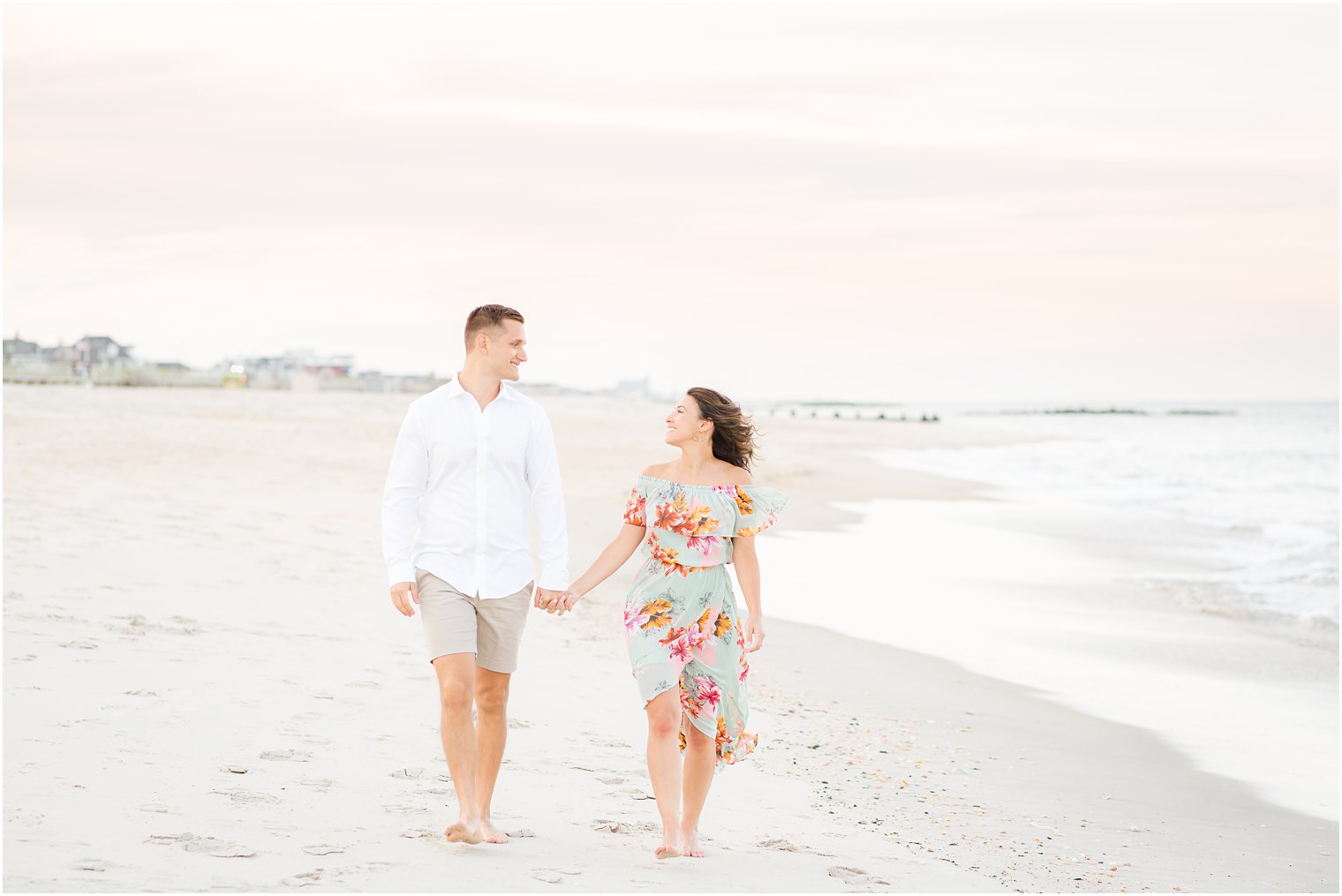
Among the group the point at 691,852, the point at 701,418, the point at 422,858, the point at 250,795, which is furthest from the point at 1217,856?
the point at 250,795

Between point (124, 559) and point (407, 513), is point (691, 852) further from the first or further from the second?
point (124, 559)

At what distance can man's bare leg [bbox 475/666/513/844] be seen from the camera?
474 centimetres

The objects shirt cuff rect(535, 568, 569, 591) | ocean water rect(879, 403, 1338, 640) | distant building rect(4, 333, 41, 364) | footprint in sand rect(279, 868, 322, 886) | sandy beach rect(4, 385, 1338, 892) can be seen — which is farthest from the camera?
distant building rect(4, 333, 41, 364)

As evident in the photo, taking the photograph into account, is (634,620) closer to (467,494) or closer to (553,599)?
(553,599)

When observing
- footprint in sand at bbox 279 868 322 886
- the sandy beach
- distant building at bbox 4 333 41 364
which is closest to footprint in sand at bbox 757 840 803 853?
the sandy beach

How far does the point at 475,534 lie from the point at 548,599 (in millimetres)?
379

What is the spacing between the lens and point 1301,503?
84.6 feet

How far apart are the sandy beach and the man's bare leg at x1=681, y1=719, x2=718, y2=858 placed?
0.10m

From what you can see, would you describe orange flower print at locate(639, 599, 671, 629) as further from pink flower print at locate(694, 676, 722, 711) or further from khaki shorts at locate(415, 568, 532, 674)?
khaki shorts at locate(415, 568, 532, 674)

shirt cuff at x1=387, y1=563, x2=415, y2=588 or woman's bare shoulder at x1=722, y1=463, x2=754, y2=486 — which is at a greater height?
woman's bare shoulder at x1=722, y1=463, x2=754, y2=486

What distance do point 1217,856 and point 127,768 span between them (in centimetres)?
458

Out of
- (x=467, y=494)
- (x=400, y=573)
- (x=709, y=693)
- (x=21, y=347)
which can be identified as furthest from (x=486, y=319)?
(x=21, y=347)

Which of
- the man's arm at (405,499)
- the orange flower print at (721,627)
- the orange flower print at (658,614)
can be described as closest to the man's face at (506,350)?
the man's arm at (405,499)

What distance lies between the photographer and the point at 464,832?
4531mm
